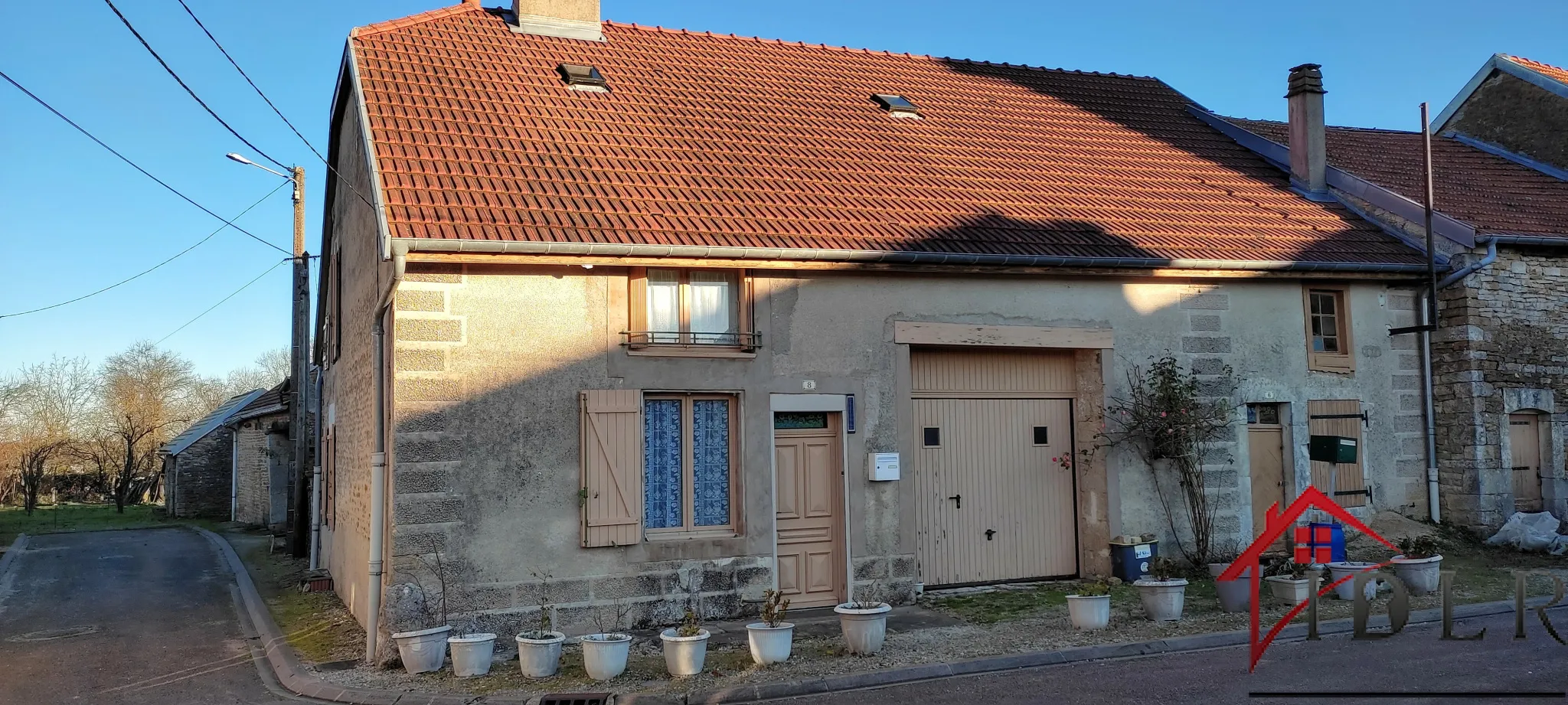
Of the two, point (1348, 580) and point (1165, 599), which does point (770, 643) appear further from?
point (1348, 580)

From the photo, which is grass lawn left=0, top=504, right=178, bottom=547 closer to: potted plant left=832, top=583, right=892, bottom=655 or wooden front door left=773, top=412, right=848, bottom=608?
wooden front door left=773, top=412, right=848, bottom=608

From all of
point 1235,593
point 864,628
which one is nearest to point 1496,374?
point 1235,593

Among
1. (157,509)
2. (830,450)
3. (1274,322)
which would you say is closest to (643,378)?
(830,450)

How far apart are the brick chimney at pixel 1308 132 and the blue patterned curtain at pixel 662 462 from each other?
8.91 meters

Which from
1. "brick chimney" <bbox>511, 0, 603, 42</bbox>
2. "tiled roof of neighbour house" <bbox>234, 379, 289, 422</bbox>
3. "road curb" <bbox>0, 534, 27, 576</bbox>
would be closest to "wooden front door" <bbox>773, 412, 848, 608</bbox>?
"brick chimney" <bbox>511, 0, 603, 42</bbox>

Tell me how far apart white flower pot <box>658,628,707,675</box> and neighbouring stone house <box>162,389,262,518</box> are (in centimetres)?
2449

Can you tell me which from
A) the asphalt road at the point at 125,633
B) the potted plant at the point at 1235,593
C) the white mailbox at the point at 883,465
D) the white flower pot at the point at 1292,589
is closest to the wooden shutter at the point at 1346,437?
the white flower pot at the point at 1292,589

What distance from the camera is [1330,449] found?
11969 millimetres

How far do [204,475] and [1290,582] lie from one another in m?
27.4

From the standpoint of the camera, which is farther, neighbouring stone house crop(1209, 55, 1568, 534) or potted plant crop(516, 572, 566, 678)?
neighbouring stone house crop(1209, 55, 1568, 534)

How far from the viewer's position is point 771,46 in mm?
15102

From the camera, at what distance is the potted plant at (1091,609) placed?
8.73 m

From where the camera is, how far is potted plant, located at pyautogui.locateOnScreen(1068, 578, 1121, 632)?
873 centimetres

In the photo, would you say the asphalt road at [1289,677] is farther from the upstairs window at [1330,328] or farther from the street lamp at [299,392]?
the street lamp at [299,392]
